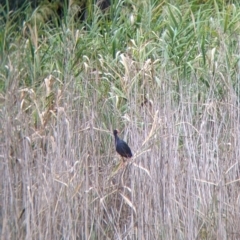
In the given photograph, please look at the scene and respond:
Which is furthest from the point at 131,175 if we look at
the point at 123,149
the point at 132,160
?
the point at 123,149

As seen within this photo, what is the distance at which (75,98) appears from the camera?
491 centimetres

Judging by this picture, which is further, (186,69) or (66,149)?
(186,69)

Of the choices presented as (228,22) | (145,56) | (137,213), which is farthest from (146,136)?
(228,22)

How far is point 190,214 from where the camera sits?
4574 millimetres

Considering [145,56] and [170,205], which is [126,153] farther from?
[145,56]

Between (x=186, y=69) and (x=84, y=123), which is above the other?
(x=186, y=69)

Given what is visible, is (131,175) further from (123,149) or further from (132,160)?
(123,149)

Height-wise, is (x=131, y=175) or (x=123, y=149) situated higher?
(x=123, y=149)

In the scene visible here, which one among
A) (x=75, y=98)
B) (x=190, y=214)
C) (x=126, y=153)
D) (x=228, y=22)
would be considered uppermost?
(x=228, y=22)

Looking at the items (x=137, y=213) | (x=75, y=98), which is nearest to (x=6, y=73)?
(x=75, y=98)

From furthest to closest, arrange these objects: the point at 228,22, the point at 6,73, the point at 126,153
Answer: the point at 228,22 → the point at 6,73 → the point at 126,153

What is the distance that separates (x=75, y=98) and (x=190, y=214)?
3.12ft

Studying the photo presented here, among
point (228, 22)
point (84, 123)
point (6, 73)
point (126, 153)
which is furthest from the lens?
point (228, 22)

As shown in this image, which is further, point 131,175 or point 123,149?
point 131,175
